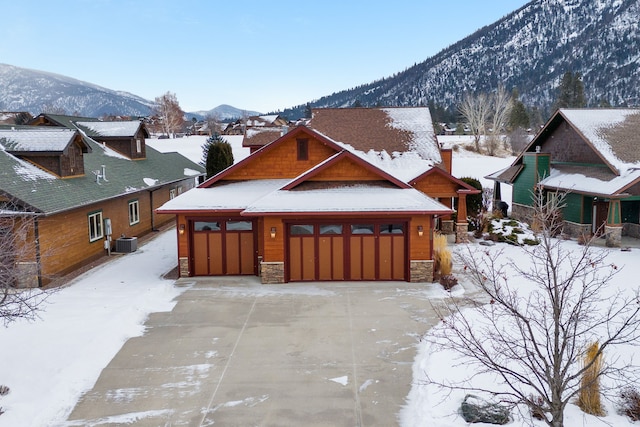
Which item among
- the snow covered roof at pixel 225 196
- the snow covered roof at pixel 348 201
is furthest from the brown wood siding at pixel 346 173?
the snow covered roof at pixel 225 196

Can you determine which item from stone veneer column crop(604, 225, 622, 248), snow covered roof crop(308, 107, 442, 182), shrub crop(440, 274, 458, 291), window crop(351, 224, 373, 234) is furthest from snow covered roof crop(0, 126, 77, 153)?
stone veneer column crop(604, 225, 622, 248)

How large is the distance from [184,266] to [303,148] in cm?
638

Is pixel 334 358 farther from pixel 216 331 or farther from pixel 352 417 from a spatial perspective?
pixel 216 331

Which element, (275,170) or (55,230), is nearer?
(55,230)

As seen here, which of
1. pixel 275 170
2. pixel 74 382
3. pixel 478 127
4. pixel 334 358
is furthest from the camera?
pixel 478 127

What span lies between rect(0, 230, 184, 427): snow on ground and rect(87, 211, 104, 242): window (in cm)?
195

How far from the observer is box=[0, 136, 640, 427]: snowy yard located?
28.7ft

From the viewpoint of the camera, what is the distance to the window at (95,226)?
20.7 m

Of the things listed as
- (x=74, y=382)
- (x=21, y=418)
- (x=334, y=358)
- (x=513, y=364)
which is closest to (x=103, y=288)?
(x=74, y=382)

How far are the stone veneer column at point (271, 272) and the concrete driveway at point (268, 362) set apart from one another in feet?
3.04

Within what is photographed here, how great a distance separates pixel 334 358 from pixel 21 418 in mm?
5998

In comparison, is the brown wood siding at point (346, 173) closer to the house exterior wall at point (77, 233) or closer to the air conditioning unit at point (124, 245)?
the house exterior wall at point (77, 233)

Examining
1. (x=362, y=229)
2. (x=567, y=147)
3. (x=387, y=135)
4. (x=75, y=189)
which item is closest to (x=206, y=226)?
(x=362, y=229)

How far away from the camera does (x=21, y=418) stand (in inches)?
340
